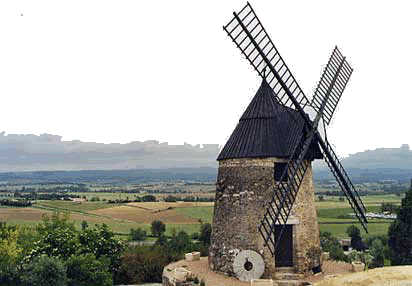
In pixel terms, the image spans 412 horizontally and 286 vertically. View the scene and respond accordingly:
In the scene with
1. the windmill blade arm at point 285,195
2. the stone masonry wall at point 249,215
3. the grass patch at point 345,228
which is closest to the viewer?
the windmill blade arm at point 285,195

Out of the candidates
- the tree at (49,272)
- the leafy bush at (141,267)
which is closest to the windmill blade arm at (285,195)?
the tree at (49,272)

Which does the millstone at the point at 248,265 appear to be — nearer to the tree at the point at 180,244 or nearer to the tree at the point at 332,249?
the tree at the point at 332,249

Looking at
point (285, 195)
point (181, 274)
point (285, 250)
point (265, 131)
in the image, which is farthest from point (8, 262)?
point (285, 195)

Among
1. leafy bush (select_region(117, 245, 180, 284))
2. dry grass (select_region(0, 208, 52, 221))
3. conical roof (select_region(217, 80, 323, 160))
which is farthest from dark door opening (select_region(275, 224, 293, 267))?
dry grass (select_region(0, 208, 52, 221))

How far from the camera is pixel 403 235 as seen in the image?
136ft

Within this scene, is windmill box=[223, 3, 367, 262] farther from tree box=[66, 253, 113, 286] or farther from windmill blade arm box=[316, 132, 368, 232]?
tree box=[66, 253, 113, 286]

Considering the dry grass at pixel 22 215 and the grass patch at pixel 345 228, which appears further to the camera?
the dry grass at pixel 22 215

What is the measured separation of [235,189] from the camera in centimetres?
2152

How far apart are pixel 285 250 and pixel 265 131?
18.4 feet

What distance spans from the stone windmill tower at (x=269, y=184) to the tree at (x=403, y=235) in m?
20.6

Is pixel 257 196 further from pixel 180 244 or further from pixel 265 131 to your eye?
pixel 180 244

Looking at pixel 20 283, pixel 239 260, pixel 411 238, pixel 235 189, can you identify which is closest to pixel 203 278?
pixel 239 260

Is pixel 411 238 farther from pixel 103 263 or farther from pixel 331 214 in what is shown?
pixel 331 214

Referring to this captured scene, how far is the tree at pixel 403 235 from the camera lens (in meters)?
40.8
